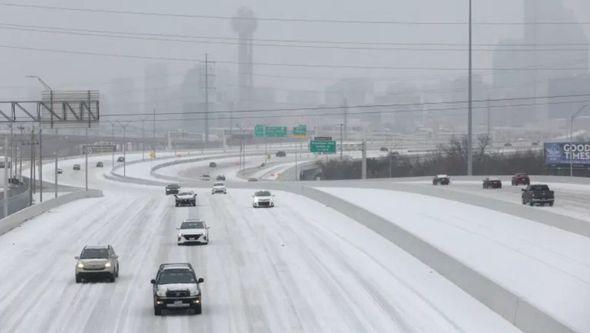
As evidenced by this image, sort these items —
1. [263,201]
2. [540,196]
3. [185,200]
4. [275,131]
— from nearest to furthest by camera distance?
[540,196] < [263,201] < [185,200] < [275,131]

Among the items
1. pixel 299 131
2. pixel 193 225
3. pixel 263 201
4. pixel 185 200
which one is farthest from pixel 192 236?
pixel 299 131

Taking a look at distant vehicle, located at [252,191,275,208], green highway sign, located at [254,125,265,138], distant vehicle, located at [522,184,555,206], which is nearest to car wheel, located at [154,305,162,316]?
distant vehicle, located at [252,191,275,208]

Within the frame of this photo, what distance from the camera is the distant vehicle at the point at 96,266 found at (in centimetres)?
3712

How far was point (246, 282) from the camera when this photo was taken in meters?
37.1

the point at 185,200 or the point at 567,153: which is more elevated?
the point at 567,153

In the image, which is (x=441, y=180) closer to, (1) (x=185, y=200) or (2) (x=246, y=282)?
(1) (x=185, y=200)

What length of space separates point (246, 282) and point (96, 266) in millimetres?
5738

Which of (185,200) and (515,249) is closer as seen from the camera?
(515,249)

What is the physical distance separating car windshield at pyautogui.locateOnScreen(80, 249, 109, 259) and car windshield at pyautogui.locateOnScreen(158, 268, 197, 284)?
787 centimetres

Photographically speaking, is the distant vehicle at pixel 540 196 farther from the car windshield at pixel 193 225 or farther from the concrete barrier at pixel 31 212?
the concrete barrier at pixel 31 212

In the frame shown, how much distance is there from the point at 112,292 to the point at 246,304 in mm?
5799

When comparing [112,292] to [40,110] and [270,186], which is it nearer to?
[40,110]

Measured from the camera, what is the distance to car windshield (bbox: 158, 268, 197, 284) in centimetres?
3005

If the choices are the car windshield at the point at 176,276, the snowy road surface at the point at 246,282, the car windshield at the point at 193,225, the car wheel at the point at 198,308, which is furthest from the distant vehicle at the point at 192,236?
the car wheel at the point at 198,308
